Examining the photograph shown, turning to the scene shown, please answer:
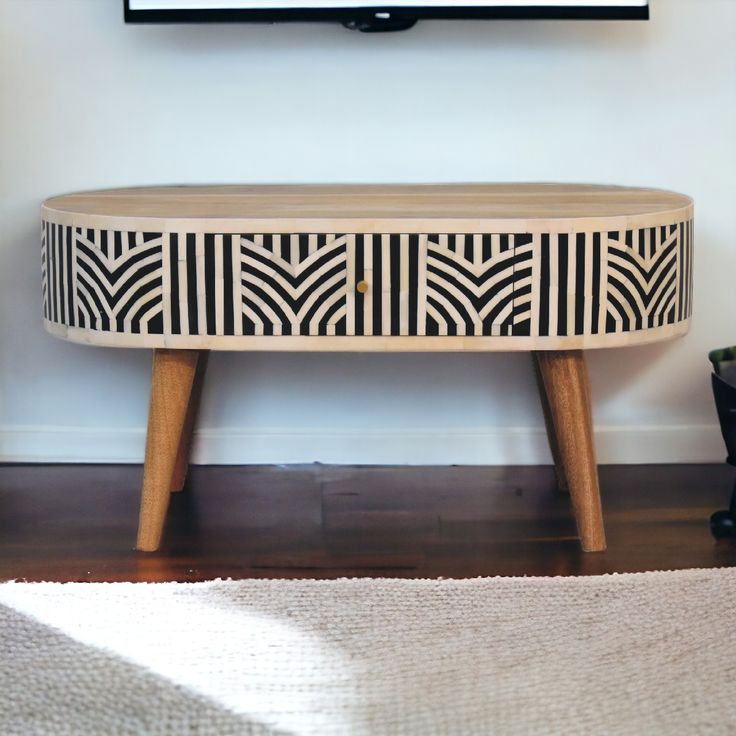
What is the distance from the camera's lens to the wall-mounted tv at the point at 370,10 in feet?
5.44

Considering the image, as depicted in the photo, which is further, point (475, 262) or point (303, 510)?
point (303, 510)

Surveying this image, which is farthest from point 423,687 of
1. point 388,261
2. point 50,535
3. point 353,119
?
point 353,119

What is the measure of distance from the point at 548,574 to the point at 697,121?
822 mm

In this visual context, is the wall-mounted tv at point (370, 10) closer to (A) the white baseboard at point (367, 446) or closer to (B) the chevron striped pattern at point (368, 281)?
(B) the chevron striped pattern at point (368, 281)

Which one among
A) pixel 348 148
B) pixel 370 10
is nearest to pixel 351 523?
pixel 348 148

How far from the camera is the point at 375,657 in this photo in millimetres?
1195

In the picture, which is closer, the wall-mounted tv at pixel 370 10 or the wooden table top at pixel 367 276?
the wooden table top at pixel 367 276

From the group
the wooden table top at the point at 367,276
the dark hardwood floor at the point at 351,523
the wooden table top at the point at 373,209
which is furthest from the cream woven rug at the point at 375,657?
the wooden table top at the point at 373,209

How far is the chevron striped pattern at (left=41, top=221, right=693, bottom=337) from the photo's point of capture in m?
1.40

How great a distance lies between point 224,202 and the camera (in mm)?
1519

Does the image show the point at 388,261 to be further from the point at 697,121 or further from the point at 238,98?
the point at 697,121

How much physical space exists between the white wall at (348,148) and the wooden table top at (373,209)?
0.37ft

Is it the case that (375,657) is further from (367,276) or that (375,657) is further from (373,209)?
(373,209)

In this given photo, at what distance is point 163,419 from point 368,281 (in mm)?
340
